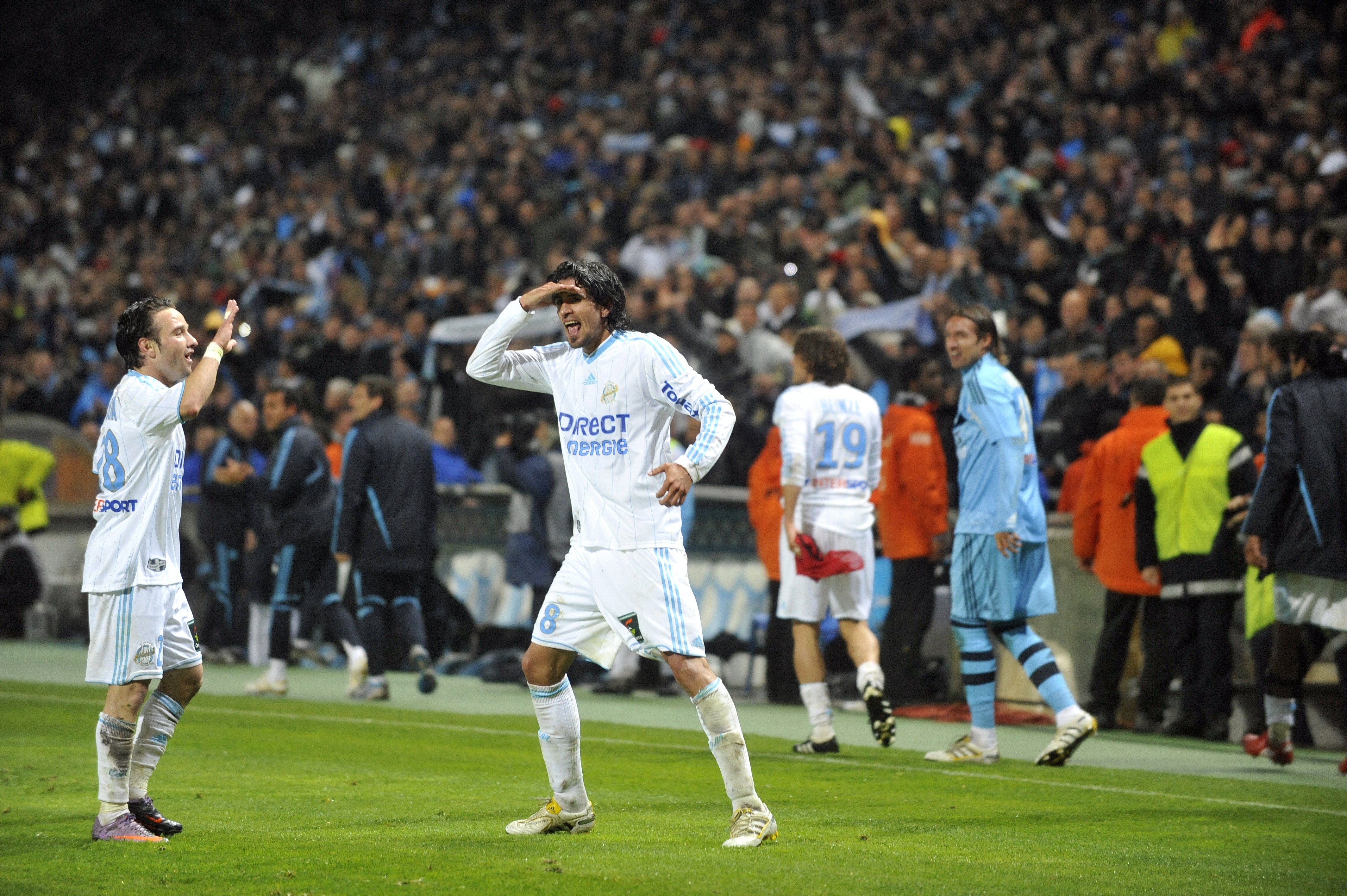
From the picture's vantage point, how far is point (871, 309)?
1515 centimetres

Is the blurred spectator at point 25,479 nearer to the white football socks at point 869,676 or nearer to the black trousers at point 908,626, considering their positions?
the black trousers at point 908,626

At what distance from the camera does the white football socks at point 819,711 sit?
915cm

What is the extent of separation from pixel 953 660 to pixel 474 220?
40.5ft

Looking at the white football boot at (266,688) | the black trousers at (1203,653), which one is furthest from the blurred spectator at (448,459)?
the black trousers at (1203,653)

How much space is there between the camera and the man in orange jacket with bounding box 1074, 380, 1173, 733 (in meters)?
10.9

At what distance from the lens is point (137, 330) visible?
20.9 ft

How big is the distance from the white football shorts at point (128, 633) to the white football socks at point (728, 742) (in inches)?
81.8

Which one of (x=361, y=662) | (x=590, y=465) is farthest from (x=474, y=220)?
(x=590, y=465)

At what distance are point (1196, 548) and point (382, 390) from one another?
6.37m

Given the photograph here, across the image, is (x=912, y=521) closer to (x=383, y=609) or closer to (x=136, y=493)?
(x=383, y=609)

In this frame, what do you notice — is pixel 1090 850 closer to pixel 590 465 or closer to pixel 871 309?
pixel 590 465

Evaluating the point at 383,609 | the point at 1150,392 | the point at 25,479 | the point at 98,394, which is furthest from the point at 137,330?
the point at 98,394

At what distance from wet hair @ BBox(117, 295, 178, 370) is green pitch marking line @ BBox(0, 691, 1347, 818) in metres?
4.24

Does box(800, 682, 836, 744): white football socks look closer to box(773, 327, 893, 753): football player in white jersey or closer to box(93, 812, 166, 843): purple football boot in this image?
box(773, 327, 893, 753): football player in white jersey
